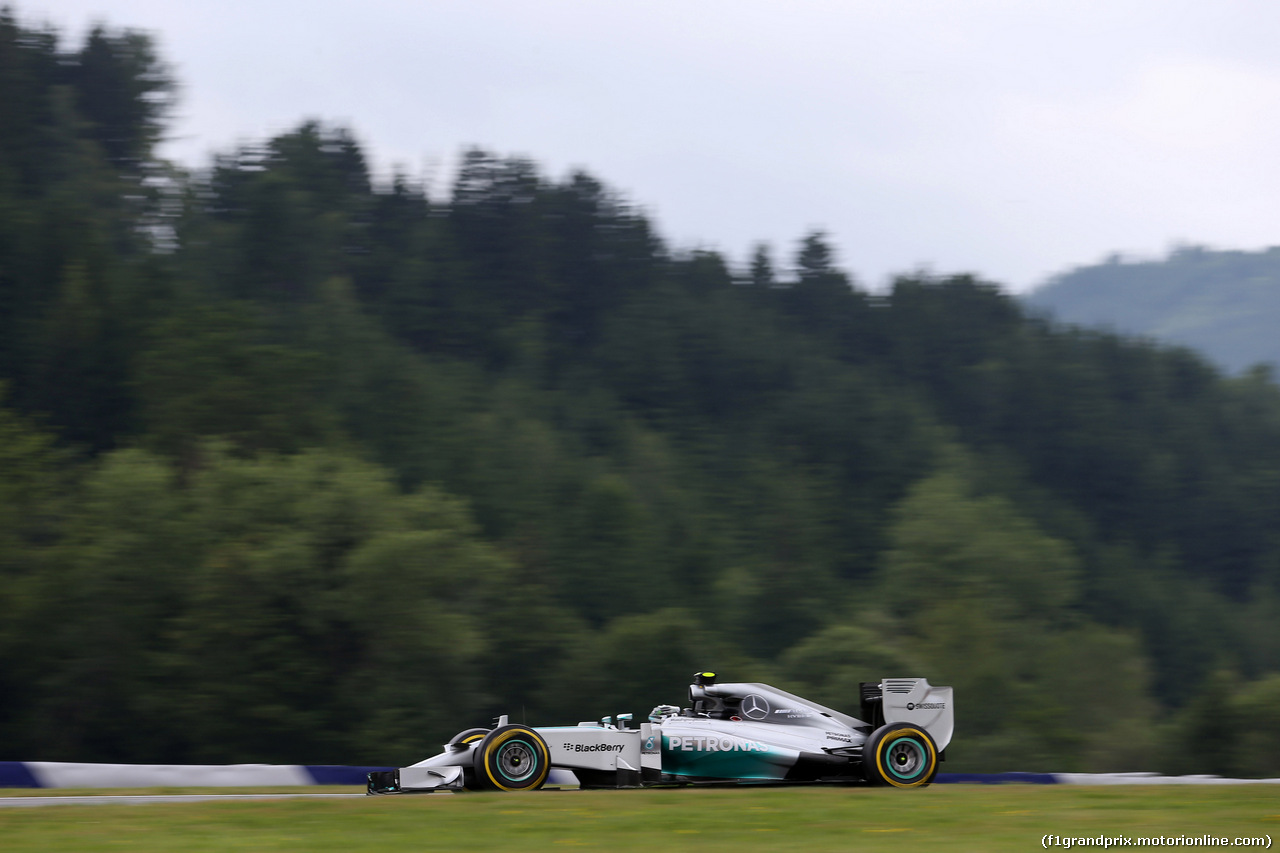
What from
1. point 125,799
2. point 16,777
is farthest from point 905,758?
point 16,777

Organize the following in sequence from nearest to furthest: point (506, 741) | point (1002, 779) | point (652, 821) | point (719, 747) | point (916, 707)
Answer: point (652, 821) → point (506, 741) → point (719, 747) → point (916, 707) → point (1002, 779)

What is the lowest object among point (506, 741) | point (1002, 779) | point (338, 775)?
point (1002, 779)

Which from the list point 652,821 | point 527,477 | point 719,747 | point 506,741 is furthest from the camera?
point 527,477

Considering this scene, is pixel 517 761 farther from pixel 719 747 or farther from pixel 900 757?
pixel 900 757

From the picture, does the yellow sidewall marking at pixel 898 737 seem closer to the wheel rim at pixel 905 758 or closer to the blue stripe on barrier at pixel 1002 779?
the wheel rim at pixel 905 758

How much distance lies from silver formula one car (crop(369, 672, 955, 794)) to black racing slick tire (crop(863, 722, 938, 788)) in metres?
0.01

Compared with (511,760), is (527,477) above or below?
above

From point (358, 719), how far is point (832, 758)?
27.4m

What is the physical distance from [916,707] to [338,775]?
22.6ft

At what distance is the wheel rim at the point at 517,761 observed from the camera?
44.9 feet

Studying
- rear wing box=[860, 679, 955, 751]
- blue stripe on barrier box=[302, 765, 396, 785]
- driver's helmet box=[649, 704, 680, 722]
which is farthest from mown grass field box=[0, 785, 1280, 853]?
blue stripe on barrier box=[302, 765, 396, 785]

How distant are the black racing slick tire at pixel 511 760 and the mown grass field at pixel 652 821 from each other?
1.39 ft

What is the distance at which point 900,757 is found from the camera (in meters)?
14.4

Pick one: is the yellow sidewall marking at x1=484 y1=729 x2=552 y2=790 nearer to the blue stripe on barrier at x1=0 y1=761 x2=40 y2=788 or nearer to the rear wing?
the rear wing
